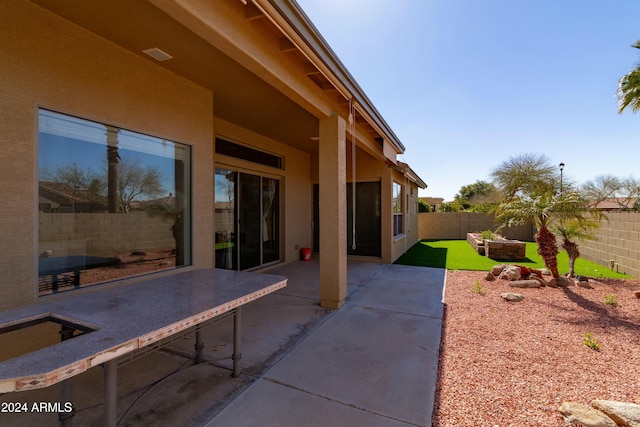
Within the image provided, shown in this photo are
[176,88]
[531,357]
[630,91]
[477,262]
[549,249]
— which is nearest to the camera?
[531,357]

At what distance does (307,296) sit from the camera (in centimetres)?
577

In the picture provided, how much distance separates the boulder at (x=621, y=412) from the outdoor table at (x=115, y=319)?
9.73ft

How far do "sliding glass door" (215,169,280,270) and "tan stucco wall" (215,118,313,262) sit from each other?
0.73ft

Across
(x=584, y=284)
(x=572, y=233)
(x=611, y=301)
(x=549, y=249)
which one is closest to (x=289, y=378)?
(x=611, y=301)

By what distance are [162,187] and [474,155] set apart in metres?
24.4

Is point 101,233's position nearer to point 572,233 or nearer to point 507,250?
point 572,233

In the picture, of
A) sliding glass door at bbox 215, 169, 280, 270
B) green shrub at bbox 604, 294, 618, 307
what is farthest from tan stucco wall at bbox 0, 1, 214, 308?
green shrub at bbox 604, 294, 618, 307

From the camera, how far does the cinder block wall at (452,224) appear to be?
1846cm

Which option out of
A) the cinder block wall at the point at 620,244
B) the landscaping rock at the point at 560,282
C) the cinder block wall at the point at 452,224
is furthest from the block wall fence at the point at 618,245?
the cinder block wall at the point at 452,224

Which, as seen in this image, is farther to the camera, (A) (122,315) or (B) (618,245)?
(B) (618,245)

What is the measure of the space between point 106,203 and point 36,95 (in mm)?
1371

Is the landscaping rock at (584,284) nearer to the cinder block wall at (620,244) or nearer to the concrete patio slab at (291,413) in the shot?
the cinder block wall at (620,244)

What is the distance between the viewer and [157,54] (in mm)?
3779

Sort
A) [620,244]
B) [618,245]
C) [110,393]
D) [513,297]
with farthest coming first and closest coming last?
[618,245]
[620,244]
[513,297]
[110,393]
